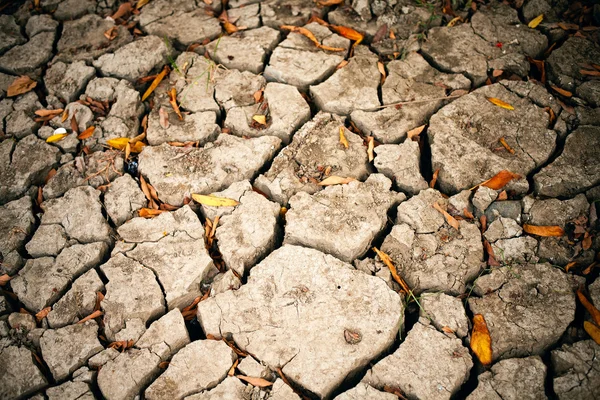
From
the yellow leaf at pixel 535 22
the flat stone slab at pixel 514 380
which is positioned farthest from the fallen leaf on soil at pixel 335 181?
the yellow leaf at pixel 535 22

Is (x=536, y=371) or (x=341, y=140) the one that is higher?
(x=341, y=140)

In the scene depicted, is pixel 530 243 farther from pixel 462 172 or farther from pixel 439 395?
pixel 439 395

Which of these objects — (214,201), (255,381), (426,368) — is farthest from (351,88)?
(255,381)

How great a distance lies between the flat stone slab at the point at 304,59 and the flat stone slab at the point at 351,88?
82mm

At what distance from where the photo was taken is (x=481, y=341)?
195cm

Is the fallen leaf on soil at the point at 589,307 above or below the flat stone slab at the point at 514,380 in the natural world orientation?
above

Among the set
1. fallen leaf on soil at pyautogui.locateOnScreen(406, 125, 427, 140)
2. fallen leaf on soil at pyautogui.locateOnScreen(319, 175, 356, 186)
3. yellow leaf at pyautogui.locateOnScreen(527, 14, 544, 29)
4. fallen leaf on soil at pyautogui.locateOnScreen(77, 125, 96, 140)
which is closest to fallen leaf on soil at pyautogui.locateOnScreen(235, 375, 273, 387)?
fallen leaf on soil at pyautogui.locateOnScreen(319, 175, 356, 186)

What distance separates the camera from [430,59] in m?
2.92

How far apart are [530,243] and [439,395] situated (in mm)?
943

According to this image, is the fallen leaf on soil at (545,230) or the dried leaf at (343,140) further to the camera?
the dried leaf at (343,140)

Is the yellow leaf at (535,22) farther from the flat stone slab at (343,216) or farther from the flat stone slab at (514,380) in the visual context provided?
the flat stone slab at (514,380)

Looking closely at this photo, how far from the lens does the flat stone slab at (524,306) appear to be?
1943mm

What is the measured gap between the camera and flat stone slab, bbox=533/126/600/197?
2338mm

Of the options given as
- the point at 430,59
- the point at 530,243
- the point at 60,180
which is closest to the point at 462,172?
the point at 530,243
